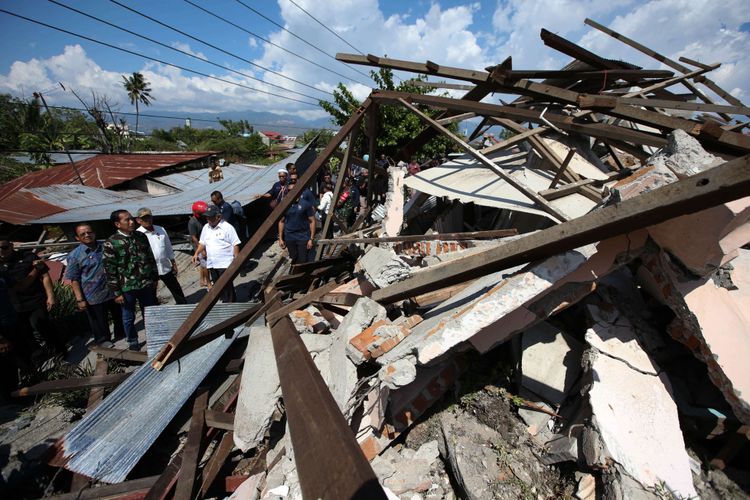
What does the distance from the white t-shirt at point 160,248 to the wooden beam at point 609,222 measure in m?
3.46

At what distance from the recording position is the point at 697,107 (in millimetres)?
3898

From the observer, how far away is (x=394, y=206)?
4.02 meters

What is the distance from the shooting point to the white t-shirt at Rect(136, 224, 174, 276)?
3.94 meters

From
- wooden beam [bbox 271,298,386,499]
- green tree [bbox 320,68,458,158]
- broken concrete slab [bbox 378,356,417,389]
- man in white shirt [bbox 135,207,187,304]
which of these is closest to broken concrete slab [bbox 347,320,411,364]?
broken concrete slab [bbox 378,356,417,389]

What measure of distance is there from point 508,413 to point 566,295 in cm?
97

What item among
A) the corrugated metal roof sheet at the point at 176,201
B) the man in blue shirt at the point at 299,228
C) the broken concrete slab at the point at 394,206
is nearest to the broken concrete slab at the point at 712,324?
the broken concrete slab at the point at 394,206

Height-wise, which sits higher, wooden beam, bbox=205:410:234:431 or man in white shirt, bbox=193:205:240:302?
man in white shirt, bbox=193:205:240:302

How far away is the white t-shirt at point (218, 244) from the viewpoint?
419cm

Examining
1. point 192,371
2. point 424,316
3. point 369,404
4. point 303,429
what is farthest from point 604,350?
point 192,371

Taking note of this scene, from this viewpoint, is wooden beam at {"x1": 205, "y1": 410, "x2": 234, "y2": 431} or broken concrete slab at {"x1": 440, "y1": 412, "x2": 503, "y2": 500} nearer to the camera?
broken concrete slab at {"x1": 440, "y1": 412, "x2": 503, "y2": 500}

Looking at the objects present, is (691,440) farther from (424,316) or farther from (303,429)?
(303,429)

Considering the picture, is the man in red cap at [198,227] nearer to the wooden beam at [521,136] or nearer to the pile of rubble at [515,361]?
the pile of rubble at [515,361]

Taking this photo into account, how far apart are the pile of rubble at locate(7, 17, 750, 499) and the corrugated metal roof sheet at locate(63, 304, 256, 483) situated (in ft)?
0.04

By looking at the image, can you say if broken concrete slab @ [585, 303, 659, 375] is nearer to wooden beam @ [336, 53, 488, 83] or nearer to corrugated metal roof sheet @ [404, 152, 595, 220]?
corrugated metal roof sheet @ [404, 152, 595, 220]
